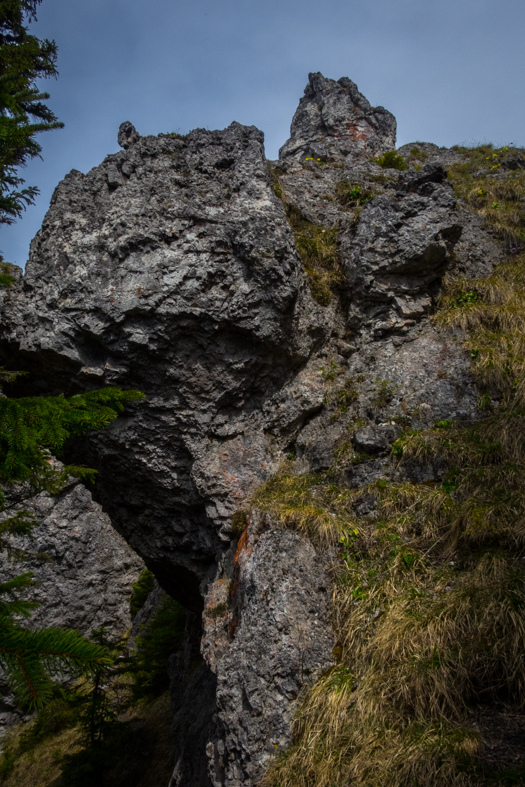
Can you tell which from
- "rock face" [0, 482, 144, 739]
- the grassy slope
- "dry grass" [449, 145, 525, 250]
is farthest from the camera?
"rock face" [0, 482, 144, 739]

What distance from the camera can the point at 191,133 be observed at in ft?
24.9

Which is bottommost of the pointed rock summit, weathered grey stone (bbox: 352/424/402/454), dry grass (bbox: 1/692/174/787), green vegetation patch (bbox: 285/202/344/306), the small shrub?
dry grass (bbox: 1/692/174/787)

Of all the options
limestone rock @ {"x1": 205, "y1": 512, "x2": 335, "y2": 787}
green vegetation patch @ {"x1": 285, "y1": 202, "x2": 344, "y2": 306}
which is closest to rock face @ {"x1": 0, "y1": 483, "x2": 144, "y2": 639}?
limestone rock @ {"x1": 205, "y1": 512, "x2": 335, "y2": 787}

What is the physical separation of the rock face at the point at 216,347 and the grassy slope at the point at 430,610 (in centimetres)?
29

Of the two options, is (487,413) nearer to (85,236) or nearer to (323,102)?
(85,236)

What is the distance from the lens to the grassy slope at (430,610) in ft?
10.9

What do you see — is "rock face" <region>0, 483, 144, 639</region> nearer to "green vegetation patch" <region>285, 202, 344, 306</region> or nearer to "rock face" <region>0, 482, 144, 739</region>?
"rock face" <region>0, 482, 144, 739</region>

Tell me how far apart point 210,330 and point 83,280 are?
1901mm

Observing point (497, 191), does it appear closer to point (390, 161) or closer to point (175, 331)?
point (390, 161)

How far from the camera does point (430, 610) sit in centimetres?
401

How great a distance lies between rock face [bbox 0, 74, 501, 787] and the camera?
19.3 feet

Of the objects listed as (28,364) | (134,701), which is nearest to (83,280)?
(28,364)

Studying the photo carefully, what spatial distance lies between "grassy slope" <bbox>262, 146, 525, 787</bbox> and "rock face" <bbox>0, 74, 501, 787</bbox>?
29 cm

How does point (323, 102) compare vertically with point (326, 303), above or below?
above
